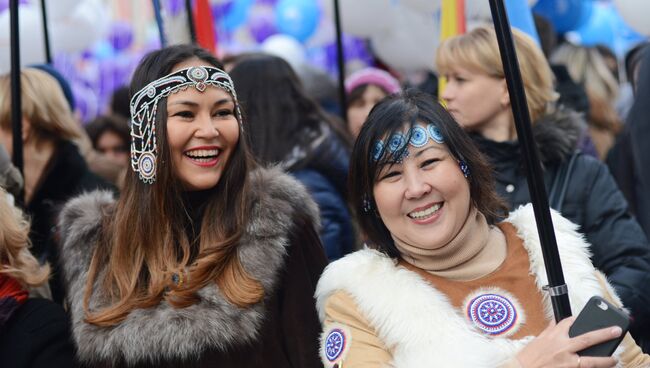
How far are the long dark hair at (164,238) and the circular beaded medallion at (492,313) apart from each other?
67cm

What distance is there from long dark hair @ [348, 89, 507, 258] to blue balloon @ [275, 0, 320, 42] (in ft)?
19.1

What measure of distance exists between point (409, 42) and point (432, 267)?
128 inches

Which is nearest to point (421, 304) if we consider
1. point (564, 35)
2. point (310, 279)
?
point (310, 279)

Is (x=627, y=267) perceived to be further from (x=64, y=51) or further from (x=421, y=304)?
(x=64, y=51)

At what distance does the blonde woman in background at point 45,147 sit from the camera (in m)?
4.35

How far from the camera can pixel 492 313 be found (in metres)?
2.68

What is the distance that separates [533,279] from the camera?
2.76 meters

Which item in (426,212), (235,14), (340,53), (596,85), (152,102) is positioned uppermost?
(235,14)

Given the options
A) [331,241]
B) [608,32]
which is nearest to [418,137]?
[331,241]

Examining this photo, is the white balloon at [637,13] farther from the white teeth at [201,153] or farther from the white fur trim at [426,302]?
the white teeth at [201,153]

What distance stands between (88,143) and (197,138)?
128 inches

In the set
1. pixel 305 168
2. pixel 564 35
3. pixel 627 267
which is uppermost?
pixel 564 35

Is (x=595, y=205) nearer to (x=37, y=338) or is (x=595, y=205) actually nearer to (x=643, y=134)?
(x=643, y=134)

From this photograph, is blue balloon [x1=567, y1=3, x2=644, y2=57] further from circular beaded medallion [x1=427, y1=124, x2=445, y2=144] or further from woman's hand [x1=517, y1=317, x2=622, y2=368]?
woman's hand [x1=517, y1=317, x2=622, y2=368]
